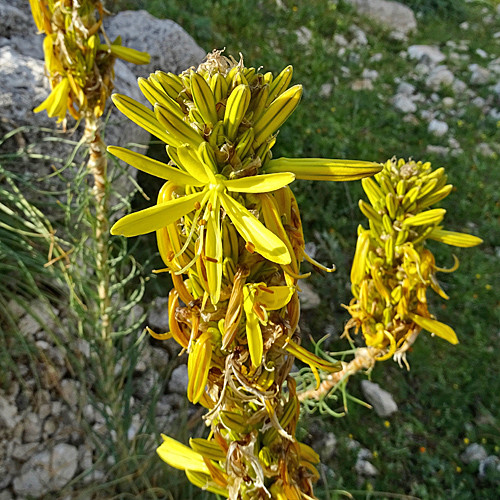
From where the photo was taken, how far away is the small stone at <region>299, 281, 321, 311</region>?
3.21 m

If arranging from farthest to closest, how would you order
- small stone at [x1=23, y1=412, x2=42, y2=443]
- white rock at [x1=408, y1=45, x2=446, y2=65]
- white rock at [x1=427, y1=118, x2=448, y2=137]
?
white rock at [x1=408, y1=45, x2=446, y2=65], white rock at [x1=427, y1=118, x2=448, y2=137], small stone at [x1=23, y1=412, x2=42, y2=443]

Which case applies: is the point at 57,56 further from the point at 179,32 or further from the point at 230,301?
the point at 179,32

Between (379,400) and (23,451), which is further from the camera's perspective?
(379,400)

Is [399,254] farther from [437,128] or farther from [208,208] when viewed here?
[437,128]

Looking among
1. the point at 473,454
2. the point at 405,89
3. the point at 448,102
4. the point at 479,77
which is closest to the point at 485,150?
the point at 448,102

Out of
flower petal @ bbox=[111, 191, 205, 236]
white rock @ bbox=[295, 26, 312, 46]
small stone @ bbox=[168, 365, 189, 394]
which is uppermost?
flower petal @ bbox=[111, 191, 205, 236]

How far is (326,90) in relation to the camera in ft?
18.2

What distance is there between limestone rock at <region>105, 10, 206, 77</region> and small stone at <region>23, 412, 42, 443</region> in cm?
258

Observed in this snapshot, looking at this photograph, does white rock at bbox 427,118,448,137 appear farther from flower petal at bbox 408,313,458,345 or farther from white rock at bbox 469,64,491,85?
flower petal at bbox 408,313,458,345

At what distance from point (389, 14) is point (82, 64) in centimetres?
740

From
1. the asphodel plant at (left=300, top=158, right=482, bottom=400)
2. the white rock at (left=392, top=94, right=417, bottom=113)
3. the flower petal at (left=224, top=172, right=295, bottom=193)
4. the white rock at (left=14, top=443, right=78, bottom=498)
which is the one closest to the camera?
the flower petal at (left=224, top=172, right=295, bottom=193)

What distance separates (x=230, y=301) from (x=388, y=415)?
2.71m

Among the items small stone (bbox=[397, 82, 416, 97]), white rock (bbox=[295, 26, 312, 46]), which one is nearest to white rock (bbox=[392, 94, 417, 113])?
small stone (bbox=[397, 82, 416, 97])

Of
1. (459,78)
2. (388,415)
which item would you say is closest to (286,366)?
(388,415)
